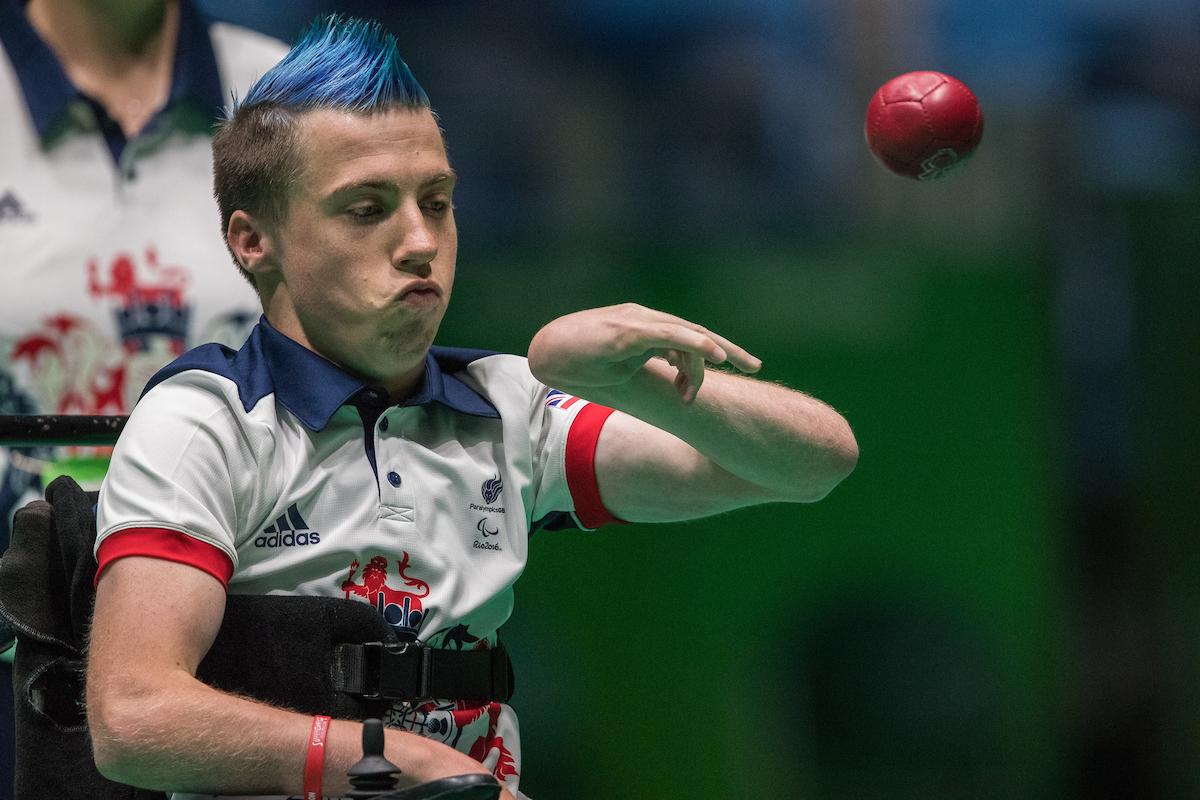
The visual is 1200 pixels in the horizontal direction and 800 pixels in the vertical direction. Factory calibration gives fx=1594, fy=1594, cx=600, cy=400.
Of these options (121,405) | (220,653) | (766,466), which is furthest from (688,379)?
(121,405)

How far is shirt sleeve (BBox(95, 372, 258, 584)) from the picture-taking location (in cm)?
197

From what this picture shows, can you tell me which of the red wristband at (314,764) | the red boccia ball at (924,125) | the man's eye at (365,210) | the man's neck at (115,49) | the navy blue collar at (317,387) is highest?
the man's neck at (115,49)

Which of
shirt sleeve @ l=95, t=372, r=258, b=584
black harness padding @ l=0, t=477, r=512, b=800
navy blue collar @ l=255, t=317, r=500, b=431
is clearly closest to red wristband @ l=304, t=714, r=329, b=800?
black harness padding @ l=0, t=477, r=512, b=800

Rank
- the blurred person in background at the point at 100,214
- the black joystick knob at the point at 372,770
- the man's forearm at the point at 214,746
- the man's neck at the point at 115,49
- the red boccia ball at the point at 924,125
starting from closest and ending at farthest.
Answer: the black joystick knob at the point at 372,770, the man's forearm at the point at 214,746, the red boccia ball at the point at 924,125, the blurred person in background at the point at 100,214, the man's neck at the point at 115,49

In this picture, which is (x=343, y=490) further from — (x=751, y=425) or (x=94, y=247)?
(x=94, y=247)

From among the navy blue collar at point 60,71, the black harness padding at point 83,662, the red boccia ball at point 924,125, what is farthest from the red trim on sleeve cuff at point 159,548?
the red boccia ball at point 924,125

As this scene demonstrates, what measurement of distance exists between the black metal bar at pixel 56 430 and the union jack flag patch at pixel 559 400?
645mm

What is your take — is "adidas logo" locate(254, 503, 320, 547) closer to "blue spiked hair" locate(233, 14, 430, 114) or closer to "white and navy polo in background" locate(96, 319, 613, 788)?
"white and navy polo in background" locate(96, 319, 613, 788)

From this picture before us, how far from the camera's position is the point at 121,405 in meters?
3.03

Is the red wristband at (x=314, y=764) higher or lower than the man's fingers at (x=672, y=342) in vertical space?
lower

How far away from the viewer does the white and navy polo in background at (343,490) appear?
80.0 inches

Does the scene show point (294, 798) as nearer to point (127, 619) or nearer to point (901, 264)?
point (127, 619)

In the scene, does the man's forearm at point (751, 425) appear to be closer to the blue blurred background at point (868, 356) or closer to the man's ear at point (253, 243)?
the man's ear at point (253, 243)

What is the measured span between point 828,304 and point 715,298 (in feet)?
1.11
